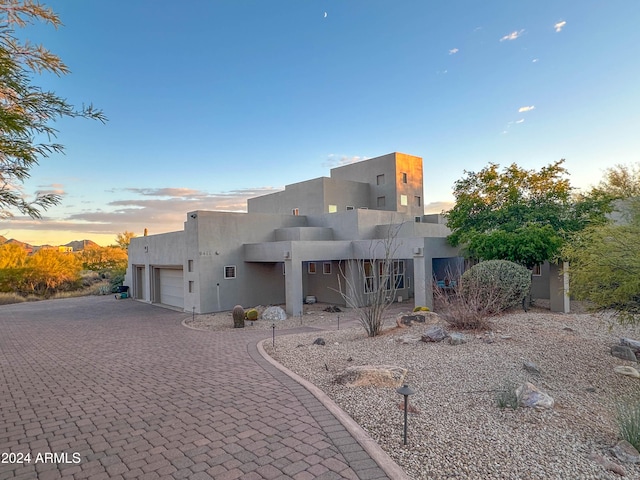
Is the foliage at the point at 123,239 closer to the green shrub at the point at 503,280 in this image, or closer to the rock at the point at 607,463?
the green shrub at the point at 503,280

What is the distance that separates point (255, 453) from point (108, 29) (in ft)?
36.2

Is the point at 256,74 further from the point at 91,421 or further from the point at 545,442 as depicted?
the point at 545,442

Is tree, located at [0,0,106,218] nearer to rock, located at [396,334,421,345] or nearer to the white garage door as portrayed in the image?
rock, located at [396,334,421,345]

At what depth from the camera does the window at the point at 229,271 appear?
57.0ft

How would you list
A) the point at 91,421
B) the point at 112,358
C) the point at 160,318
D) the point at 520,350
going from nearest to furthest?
the point at 91,421 → the point at 520,350 → the point at 112,358 → the point at 160,318

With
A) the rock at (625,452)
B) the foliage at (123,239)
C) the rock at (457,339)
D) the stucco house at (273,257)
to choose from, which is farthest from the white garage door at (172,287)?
the foliage at (123,239)

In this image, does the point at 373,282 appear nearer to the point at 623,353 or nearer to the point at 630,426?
the point at 623,353

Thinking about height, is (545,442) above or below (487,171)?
below

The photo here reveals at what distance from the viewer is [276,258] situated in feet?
53.5

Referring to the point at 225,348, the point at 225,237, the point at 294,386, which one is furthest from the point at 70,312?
the point at 294,386

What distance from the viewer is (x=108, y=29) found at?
9.49 meters

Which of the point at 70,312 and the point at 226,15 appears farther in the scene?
the point at 70,312

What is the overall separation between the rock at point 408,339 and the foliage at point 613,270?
3.52m

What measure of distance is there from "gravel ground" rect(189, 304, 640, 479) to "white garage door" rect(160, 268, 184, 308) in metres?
11.1
